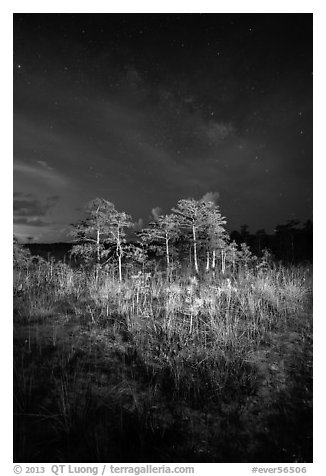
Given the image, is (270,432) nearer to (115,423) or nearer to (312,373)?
(312,373)

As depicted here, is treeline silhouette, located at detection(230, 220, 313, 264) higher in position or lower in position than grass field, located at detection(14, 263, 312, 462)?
higher

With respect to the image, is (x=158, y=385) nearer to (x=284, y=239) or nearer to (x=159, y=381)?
(x=159, y=381)

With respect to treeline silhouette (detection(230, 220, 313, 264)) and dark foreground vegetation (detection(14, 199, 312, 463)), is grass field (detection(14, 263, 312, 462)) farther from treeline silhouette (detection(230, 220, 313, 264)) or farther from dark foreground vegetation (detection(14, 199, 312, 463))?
treeline silhouette (detection(230, 220, 313, 264))

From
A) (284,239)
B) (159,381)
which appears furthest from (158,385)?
(284,239)

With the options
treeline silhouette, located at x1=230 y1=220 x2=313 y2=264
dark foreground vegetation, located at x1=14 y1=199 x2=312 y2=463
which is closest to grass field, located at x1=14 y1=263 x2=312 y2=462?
dark foreground vegetation, located at x1=14 y1=199 x2=312 y2=463

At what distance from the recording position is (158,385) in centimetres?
253

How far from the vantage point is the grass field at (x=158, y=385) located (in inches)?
77.5

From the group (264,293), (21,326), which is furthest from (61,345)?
(264,293)

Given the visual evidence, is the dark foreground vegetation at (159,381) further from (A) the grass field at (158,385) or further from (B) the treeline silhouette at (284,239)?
(B) the treeline silhouette at (284,239)

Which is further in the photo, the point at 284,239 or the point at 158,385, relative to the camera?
the point at 284,239

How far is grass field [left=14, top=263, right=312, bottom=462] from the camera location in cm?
197
